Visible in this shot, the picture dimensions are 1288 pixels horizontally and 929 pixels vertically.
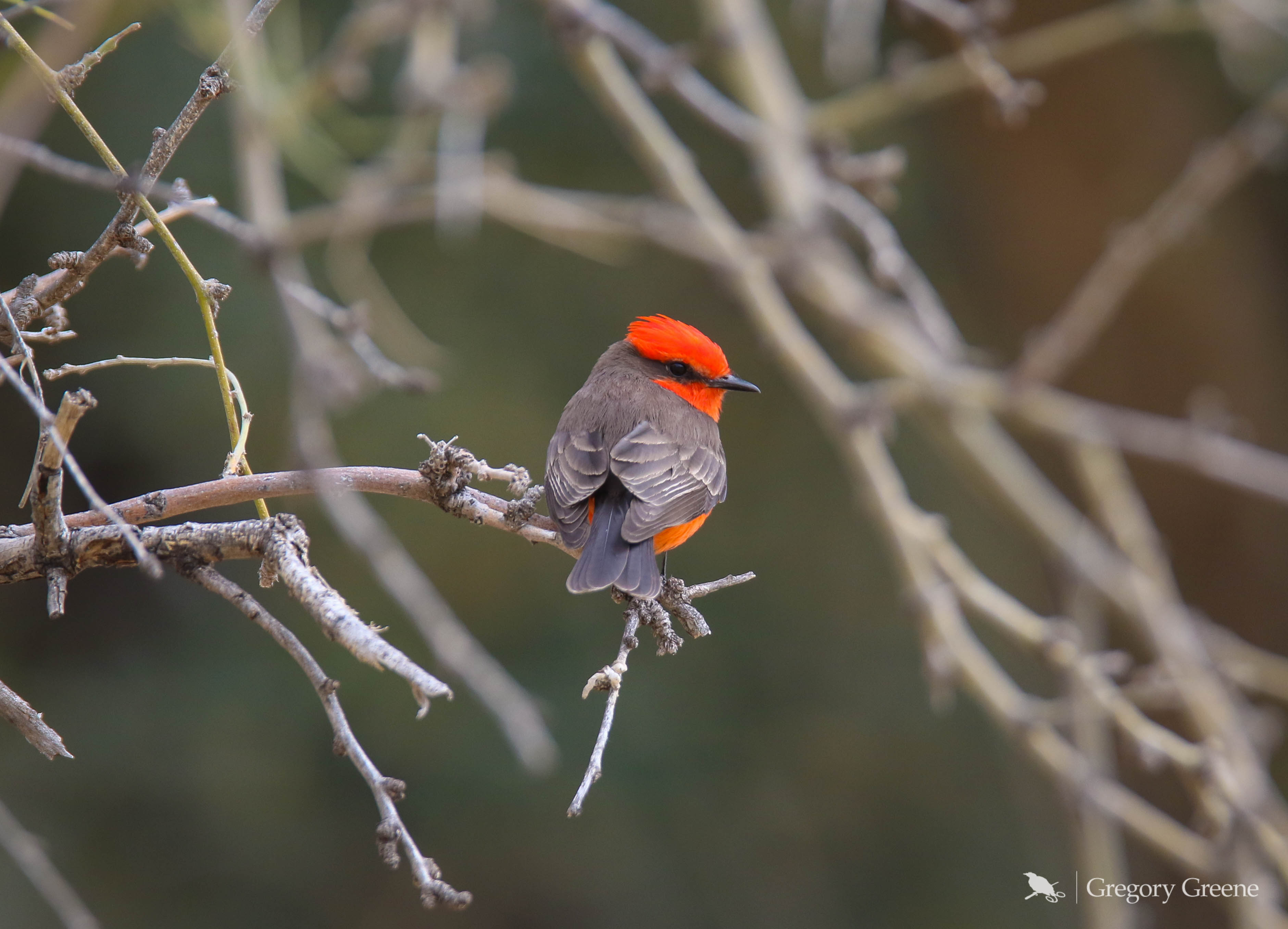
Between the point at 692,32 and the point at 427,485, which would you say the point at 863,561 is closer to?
the point at 692,32

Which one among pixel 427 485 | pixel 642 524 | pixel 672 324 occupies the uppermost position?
pixel 672 324

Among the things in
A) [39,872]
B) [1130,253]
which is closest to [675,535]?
[1130,253]

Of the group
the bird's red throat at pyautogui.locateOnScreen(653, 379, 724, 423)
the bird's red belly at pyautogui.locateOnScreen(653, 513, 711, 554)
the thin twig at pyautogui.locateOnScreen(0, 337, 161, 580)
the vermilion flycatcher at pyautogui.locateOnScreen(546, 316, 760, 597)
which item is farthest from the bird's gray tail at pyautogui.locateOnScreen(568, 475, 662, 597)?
the thin twig at pyautogui.locateOnScreen(0, 337, 161, 580)

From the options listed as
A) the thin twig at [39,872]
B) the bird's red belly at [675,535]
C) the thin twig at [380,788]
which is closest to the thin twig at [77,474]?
the thin twig at [380,788]

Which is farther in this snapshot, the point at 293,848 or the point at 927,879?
the point at 927,879

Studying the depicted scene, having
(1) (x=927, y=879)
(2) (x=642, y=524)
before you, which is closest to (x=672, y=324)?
(2) (x=642, y=524)

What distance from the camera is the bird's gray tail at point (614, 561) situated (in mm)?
2500

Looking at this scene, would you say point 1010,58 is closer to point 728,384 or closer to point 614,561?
point 728,384

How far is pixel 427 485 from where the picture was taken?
186 cm

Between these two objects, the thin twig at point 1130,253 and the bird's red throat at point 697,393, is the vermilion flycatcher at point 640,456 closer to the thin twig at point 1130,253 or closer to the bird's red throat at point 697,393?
the bird's red throat at point 697,393

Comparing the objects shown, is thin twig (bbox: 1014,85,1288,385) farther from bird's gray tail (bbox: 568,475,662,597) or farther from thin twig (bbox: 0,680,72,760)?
thin twig (bbox: 0,680,72,760)

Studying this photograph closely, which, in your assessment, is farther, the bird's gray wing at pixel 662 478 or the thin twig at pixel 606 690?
the bird's gray wing at pixel 662 478

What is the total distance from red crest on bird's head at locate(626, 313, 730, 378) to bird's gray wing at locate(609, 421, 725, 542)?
510mm

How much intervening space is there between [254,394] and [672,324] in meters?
2.51
